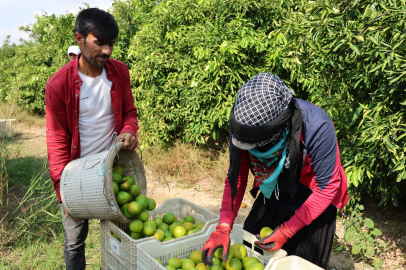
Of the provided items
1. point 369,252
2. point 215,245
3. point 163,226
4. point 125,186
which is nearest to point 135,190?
point 125,186

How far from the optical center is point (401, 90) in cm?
278

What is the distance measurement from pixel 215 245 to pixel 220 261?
140 millimetres

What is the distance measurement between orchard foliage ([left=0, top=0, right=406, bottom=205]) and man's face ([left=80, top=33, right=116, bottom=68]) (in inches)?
75.6

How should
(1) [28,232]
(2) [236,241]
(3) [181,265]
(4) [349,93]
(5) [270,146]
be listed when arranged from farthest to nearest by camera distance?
(1) [28,232], (4) [349,93], (2) [236,241], (3) [181,265], (5) [270,146]

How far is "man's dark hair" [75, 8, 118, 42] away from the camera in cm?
218

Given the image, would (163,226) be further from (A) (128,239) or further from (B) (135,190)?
(A) (128,239)

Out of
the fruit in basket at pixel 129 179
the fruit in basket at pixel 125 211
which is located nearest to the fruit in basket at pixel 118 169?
the fruit in basket at pixel 129 179

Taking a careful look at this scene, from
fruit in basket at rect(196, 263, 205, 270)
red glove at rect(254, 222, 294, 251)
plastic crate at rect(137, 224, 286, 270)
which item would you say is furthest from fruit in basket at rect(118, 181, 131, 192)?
red glove at rect(254, 222, 294, 251)

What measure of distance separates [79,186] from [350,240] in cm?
279

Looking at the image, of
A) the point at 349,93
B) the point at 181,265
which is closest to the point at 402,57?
the point at 349,93

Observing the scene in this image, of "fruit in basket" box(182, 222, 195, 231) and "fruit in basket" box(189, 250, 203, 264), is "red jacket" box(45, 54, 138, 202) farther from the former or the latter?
"fruit in basket" box(189, 250, 203, 264)

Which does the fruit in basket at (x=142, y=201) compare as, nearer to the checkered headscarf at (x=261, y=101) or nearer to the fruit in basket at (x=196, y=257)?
the fruit in basket at (x=196, y=257)

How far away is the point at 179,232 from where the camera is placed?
224cm

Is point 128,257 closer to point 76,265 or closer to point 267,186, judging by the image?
point 76,265
